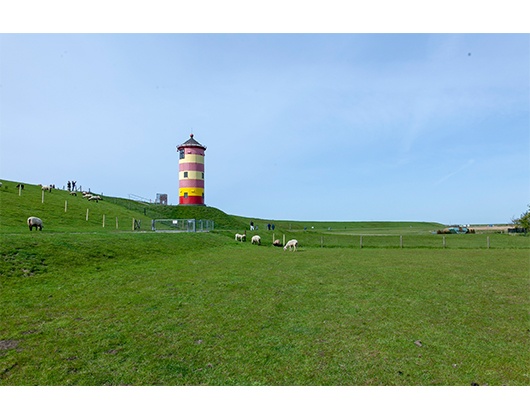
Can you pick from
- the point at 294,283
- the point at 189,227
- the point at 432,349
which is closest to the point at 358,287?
the point at 294,283

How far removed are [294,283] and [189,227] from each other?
102 ft


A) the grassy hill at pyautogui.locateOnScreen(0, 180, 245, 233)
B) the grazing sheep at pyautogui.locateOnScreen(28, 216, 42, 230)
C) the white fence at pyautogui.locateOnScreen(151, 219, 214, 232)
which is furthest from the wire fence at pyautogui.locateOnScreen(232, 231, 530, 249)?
the grazing sheep at pyautogui.locateOnScreen(28, 216, 42, 230)

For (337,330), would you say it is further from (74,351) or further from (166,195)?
(166,195)

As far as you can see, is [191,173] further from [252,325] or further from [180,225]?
[252,325]

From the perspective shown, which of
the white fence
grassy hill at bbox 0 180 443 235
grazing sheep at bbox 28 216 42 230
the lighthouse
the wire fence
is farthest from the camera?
the lighthouse

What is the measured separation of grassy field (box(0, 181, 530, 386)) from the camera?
23.5ft

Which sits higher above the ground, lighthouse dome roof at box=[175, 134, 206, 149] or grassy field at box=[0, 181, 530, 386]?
lighthouse dome roof at box=[175, 134, 206, 149]

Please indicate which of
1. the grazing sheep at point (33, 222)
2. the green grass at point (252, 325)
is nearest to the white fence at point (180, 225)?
the grazing sheep at point (33, 222)

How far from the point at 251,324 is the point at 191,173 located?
2414 inches

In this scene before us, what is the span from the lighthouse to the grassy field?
49.7 meters

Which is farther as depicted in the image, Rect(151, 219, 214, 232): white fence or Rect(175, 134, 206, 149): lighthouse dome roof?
Rect(175, 134, 206, 149): lighthouse dome roof

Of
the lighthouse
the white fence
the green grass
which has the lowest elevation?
the green grass

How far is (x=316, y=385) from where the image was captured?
262 inches

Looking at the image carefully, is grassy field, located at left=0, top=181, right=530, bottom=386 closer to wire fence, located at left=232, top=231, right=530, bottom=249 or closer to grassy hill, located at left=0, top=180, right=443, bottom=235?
grassy hill, located at left=0, top=180, right=443, bottom=235
